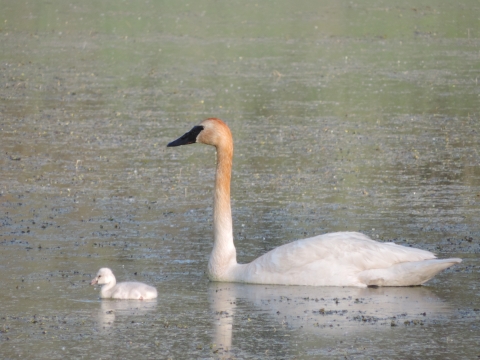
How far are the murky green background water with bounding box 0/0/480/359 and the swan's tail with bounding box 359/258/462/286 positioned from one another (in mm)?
97

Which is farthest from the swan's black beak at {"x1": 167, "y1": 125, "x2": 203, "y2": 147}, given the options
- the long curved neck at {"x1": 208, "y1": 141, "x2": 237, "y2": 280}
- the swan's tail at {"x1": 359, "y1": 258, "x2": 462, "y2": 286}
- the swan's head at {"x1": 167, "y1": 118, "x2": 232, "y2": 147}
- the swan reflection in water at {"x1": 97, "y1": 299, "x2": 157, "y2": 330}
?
the swan's tail at {"x1": 359, "y1": 258, "x2": 462, "y2": 286}

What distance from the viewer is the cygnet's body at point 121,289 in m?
7.97

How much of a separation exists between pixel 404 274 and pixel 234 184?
15.1ft

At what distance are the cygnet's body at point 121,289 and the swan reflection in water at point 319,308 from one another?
494mm

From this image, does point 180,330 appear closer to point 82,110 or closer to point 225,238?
point 225,238

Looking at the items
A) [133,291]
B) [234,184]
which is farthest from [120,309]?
[234,184]

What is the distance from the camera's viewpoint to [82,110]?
18.6 metres

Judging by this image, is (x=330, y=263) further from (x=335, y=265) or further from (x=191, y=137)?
(x=191, y=137)

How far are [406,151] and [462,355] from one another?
8510 millimetres

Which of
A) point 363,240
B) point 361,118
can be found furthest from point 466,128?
point 363,240

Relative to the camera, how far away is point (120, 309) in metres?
7.80

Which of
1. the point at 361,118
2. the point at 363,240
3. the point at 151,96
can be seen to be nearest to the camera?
the point at 363,240

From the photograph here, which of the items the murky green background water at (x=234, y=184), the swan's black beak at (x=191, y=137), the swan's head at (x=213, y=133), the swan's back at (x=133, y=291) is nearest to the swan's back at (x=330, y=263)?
the murky green background water at (x=234, y=184)

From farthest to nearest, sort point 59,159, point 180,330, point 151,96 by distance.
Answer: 1. point 151,96
2. point 59,159
3. point 180,330
